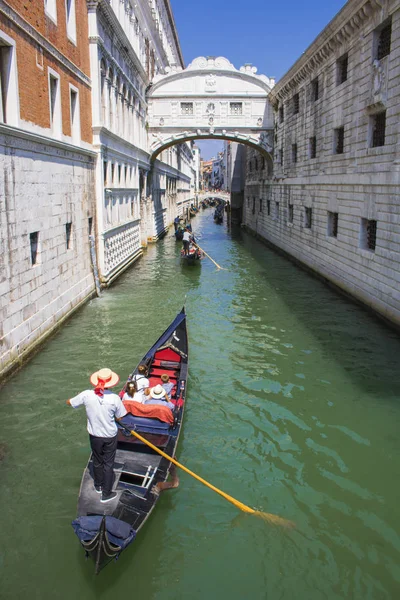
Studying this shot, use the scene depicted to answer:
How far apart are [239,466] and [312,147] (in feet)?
48.8

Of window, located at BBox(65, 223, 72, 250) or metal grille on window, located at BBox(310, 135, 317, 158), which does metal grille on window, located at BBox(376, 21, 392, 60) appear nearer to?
metal grille on window, located at BBox(310, 135, 317, 158)

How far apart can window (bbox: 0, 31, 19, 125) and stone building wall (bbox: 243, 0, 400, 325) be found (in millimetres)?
7515

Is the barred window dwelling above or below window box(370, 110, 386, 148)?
above

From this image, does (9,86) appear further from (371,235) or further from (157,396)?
(371,235)

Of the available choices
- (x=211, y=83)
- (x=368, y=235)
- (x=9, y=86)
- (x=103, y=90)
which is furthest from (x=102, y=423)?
(x=211, y=83)

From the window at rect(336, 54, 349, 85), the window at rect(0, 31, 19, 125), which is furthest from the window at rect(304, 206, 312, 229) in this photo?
the window at rect(0, 31, 19, 125)

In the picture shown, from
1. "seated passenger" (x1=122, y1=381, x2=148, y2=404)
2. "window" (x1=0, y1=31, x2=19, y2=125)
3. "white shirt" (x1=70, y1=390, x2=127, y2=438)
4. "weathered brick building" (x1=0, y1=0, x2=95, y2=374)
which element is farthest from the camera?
"window" (x1=0, y1=31, x2=19, y2=125)

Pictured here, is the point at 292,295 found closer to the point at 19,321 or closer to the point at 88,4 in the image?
the point at 19,321

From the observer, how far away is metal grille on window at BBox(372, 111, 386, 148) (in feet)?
39.7

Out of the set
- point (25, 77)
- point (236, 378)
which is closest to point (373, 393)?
point (236, 378)

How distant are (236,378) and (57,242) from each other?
491 cm

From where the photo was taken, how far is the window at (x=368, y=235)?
494 inches

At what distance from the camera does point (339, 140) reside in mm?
15328

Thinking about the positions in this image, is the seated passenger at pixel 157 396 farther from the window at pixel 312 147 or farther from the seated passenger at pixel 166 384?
the window at pixel 312 147
